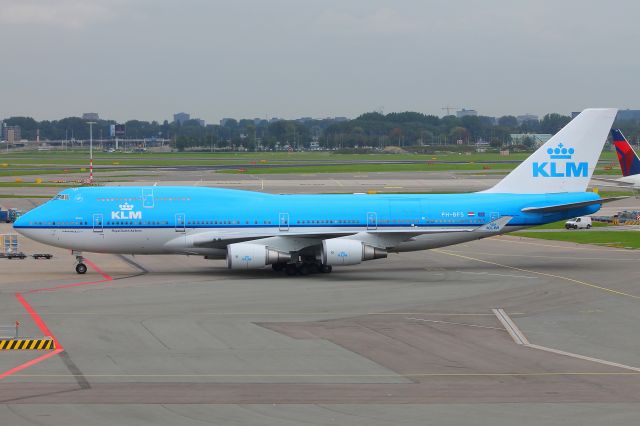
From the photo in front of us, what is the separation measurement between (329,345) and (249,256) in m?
15.2

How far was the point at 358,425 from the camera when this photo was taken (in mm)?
21094

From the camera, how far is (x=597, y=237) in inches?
2486

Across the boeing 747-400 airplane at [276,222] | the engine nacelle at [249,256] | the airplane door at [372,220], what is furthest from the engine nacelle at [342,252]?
the engine nacelle at [249,256]

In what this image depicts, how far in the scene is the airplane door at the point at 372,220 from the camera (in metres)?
47.4

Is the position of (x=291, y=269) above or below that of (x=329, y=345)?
below

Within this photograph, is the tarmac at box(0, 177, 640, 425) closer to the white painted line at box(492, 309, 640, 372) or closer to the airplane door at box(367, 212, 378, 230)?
the white painted line at box(492, 309, 640, 372)

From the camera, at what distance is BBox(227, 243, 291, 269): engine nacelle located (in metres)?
44.7

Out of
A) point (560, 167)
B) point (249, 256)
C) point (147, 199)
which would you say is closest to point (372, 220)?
point (249, 256)

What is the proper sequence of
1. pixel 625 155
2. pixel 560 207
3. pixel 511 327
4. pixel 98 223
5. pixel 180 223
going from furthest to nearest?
1. pixel 625 155
2. pixel 560 207
3. pixel 180 223
4. pixel 98 223
5. pixel 511 327

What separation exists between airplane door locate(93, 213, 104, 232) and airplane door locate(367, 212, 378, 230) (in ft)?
42.8

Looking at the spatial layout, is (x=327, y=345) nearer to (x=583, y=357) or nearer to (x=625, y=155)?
(x=583, y=357)

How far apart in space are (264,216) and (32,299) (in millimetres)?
12468

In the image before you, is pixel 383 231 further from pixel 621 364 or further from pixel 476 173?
pixel 476 173

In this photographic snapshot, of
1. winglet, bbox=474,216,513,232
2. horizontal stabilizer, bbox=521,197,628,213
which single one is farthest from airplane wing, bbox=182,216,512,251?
horizontal stabilizer, bbox=521,197,628,213
